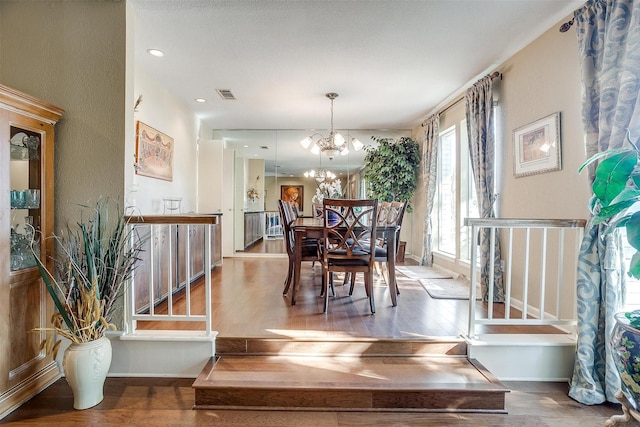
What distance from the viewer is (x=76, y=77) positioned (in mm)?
2340

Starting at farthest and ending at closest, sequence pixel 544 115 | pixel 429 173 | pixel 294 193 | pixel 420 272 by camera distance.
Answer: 1. pixel 294 193
2. pixel 429 173
3. pixel 420 272
4. pixel 544 115

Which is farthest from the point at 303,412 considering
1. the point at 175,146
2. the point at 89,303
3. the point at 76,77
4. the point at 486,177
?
the point at 175,146

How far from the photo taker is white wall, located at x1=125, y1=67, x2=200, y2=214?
3.52 metres

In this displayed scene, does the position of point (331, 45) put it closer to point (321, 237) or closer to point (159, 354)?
point (321, 237)

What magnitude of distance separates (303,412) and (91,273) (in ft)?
5.04

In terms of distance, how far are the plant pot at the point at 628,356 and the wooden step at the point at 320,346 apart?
102 centimetres

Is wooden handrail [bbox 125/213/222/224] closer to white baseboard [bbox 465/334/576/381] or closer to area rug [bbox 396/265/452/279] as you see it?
white baseboard [bbox 465/334/576/381]

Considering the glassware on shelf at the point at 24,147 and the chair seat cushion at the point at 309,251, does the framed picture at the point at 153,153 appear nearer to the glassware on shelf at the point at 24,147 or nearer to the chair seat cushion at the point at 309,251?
the glassware on shelf at the point at 24,147

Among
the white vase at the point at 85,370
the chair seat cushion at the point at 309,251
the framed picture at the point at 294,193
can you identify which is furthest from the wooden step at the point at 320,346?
the framed picture at the point at 294,193

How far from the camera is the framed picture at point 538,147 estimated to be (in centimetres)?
266

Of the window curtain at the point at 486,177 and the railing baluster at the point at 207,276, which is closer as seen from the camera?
the railing baluster at the point at 207,276

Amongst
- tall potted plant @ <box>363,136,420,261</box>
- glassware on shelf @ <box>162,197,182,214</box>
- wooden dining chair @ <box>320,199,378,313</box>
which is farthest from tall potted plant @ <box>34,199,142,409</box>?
tall potted plant @ <box>363,136,420,261</box>

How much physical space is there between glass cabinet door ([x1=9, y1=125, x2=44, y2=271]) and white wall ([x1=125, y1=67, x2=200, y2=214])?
53 centimetres

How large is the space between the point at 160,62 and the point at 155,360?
2.80m
